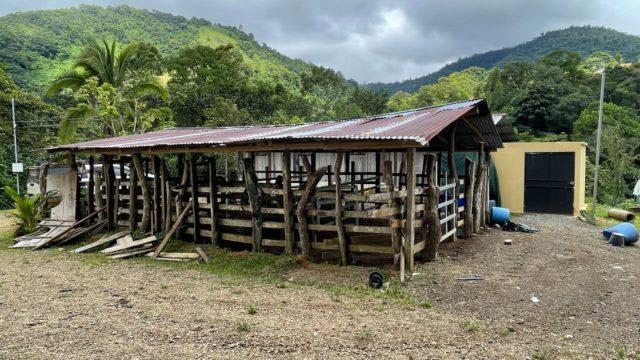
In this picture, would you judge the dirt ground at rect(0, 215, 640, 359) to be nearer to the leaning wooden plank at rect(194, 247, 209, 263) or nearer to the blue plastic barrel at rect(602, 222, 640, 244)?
the leaning wooden plank at rect(194, 247, 209, 263)

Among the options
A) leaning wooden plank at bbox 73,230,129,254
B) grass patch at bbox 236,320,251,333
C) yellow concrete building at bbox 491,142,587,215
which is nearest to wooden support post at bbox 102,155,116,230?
leaning wooden plank at bbox 73,230,129,254

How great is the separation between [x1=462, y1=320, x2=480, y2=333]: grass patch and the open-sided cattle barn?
2096mm

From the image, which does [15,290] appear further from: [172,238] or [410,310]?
[410,310]

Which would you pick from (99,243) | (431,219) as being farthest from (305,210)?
(99,243)

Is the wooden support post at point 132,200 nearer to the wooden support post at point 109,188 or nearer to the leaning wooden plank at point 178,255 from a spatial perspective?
the wooden support post at point 109,188

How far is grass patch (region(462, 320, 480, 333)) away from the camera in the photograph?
5.01 metres

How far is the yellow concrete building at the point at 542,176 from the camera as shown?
14.1 m

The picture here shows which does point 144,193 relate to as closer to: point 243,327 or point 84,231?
point 84,231

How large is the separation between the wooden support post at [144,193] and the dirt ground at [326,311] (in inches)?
85.9

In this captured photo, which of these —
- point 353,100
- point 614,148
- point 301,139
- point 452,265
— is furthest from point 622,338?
point 353,100

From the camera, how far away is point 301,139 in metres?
7.28

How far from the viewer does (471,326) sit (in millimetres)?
5094

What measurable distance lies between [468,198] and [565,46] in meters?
73.2

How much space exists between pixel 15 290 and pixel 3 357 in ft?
9.89
